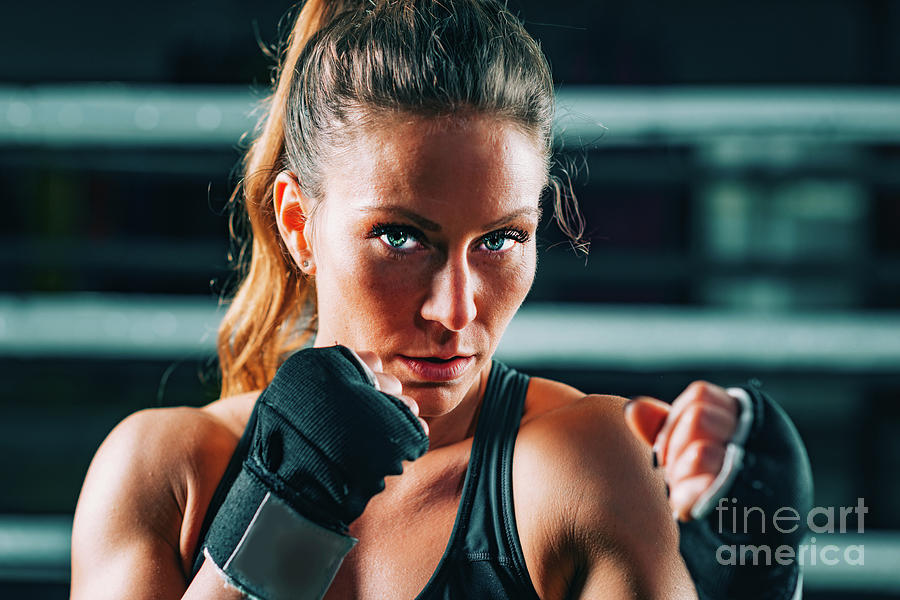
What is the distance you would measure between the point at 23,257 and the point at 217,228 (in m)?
0.49

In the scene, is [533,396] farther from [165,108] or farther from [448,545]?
[165,108]

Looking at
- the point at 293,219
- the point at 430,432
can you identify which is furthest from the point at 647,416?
the point at 293,219

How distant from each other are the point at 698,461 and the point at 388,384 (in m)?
0.27

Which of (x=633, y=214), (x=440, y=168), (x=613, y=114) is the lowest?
(x=633, y=214)

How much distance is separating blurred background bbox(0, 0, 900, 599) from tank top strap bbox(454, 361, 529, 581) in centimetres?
110

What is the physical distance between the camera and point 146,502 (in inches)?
33.8

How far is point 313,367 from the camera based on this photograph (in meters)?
0.73

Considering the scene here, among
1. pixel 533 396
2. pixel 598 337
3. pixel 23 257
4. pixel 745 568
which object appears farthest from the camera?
pixel 23 257

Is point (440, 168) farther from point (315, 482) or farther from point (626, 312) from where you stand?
point (626, 312)

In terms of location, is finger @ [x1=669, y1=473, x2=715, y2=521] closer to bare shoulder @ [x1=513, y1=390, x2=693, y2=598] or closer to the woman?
the woman

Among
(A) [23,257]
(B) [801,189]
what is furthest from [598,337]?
(A) [23,257]

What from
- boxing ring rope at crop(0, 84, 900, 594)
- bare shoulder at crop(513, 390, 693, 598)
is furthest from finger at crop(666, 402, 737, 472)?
boxing ring rope at crop(0, 84, 900, 594)

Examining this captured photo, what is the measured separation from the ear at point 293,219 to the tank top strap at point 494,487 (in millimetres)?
241

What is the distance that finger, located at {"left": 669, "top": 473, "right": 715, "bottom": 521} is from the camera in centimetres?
60
